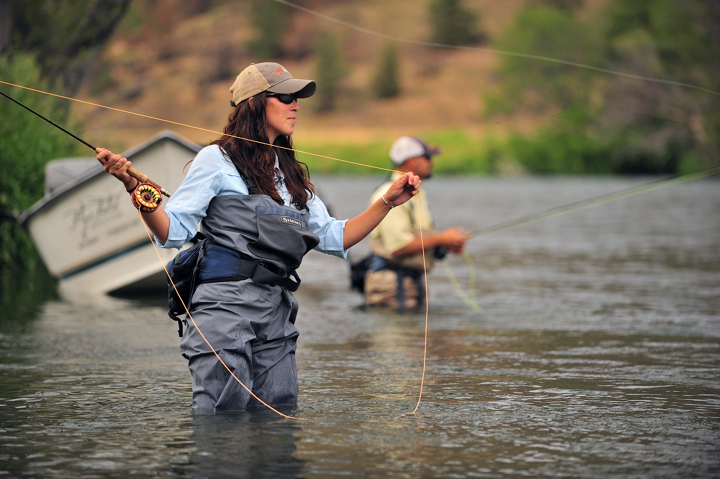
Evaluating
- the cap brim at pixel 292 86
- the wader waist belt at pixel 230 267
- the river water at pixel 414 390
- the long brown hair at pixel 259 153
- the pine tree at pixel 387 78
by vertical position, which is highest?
the pine tree at pixel 387 78

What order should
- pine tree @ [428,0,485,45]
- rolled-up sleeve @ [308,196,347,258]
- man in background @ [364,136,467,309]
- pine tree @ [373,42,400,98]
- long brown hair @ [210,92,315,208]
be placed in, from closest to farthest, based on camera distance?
long brown hair @ [210,92,315,208]
rolled-up sleeve @ [308,196,347,258]
man in background @ [364,136,467,309]
pine tree @ [373,42,400,98]
pine tree @ [428,0,485,45]

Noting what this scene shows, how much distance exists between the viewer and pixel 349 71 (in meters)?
126

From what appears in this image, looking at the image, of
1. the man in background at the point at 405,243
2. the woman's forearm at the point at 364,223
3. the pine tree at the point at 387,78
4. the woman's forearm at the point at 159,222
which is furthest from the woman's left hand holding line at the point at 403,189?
the pine tree at the point at 387,78

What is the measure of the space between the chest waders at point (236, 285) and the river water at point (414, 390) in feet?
0.85

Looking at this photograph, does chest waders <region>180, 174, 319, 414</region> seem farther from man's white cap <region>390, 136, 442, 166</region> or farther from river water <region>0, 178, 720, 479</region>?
man's white cap <region>390, 136, 442, 166</region>

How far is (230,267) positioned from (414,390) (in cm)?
167

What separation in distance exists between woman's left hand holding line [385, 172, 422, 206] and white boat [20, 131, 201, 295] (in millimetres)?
6272

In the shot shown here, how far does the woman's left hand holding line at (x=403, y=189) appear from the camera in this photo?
4.48 m

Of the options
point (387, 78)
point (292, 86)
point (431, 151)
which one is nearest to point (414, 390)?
point (292, 86)

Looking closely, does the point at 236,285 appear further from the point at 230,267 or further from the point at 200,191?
the point at 200,191

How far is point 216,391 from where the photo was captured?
4.55 meters

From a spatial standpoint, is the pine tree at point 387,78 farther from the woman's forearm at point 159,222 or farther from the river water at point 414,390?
the woman's forearm at point 159,222

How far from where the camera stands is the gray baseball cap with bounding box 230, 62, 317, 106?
15.1 ft

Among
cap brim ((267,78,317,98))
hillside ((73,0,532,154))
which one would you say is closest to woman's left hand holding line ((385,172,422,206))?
Result: cap brim ((267,78,317,98))
